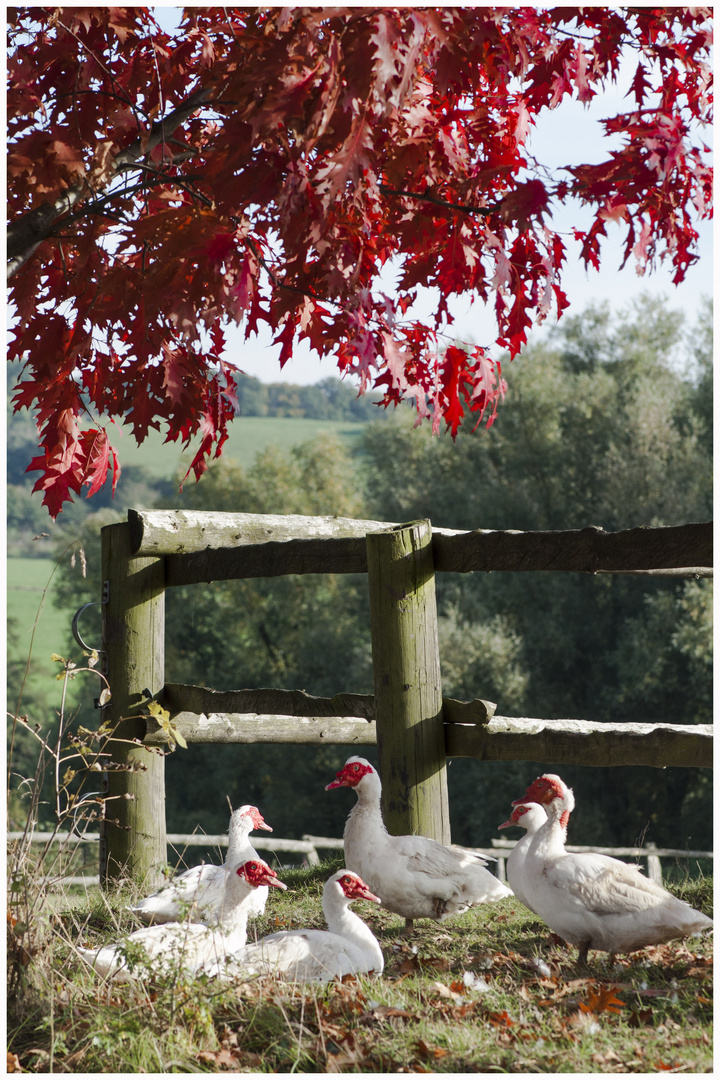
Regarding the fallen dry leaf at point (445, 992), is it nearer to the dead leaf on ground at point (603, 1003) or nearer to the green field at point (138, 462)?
the dead leaf on ground at point (603, 1003)

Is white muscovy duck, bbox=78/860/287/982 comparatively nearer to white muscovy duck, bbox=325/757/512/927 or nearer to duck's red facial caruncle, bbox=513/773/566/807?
white muscovy duck, bbox=325/757/512/927

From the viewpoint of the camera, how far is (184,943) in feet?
9.30

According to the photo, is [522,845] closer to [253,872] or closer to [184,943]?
[253,872]

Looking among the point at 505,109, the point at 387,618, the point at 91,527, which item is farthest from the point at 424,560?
the point at 91,527

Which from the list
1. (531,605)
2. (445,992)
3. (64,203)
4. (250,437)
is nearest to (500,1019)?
(445,992)

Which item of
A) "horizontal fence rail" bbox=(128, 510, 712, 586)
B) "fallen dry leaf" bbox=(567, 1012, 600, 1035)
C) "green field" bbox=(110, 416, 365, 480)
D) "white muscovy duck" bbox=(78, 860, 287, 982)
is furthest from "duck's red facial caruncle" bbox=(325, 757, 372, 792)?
"green field" bbox=(110, 416, 365, 480)

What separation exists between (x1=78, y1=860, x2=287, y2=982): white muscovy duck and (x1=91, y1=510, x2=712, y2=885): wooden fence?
0.41 m

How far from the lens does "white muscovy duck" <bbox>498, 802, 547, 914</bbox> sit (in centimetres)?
330

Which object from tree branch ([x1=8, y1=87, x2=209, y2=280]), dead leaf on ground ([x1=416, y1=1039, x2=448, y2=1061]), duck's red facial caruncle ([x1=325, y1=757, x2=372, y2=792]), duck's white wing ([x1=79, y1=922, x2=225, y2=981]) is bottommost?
dead leaf on ground ([x1=416, y1=1039, x2=448, y2=1061])

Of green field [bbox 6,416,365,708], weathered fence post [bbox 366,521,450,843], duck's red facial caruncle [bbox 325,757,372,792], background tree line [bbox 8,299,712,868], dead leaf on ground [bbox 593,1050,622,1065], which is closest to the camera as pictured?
dead leaf on ground [bbox 593,1050,622,1065]

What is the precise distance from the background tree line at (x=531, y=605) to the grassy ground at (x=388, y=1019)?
14.8 meters

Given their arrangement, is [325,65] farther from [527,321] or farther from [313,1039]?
[313,1039]

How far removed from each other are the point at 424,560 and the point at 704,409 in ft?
54.7

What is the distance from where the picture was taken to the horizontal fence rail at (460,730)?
3.31 meters
